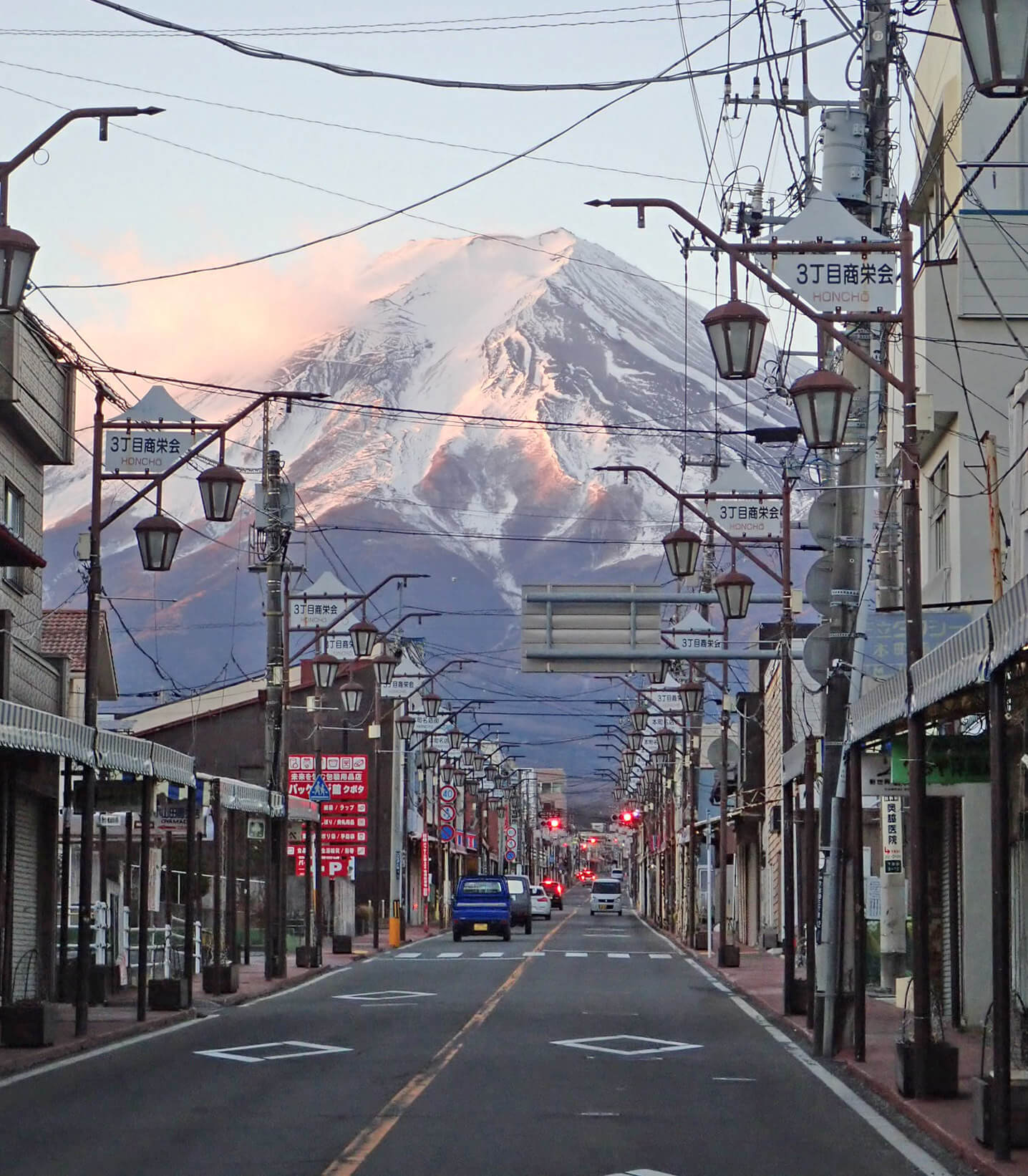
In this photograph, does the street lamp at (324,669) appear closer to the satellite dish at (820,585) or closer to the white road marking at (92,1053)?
the white road marking at (92,1053)

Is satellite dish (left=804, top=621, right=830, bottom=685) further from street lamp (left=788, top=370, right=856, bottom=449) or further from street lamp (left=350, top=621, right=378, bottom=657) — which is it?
street lamp (left=350, top=621, right=378, bottom=657)

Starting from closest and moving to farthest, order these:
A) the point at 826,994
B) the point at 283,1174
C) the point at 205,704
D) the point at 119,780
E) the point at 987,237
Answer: the point at 283,1174, the point at 826,994, the point at 119,780, the point at 987,237, the point at 205,704

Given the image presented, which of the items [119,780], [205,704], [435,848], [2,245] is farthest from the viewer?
[435,848]

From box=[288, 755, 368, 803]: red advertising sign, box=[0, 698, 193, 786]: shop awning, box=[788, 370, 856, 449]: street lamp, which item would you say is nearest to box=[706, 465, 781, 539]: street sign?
box=[0, 698, 193, 786]: shop awning

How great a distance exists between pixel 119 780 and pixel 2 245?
14612 millimetres

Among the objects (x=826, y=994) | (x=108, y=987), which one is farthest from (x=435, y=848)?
(x=826, y=994)

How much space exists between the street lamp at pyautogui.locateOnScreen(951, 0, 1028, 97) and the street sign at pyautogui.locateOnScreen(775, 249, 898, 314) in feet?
29.1

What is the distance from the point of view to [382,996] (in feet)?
106

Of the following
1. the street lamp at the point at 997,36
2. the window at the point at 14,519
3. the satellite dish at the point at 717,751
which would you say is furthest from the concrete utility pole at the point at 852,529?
the satellite dish at the point at 717,751

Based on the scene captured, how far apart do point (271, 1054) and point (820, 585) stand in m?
8.05

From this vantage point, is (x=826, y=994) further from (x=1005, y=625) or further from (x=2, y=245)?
(x=2, y=245)

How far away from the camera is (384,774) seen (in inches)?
3278

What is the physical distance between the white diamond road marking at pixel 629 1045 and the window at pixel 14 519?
1216 cm

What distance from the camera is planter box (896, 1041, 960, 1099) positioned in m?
16.3
